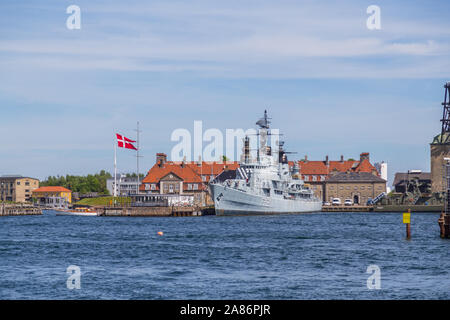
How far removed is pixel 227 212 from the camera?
364ft

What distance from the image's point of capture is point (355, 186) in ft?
526

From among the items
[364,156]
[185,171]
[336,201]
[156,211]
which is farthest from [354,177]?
[156,211]

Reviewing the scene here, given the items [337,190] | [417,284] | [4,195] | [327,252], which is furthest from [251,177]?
[4,195]

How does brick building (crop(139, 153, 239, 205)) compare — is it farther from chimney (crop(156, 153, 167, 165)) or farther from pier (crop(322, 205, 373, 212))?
pier (crop(322, 205, 373, 212))

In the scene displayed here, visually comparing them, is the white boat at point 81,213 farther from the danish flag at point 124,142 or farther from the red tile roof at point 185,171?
the red tile roof at point 185,171

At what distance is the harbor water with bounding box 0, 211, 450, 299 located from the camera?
98.2 ft

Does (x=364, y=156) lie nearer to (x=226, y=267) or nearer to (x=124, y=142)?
(x=124, y=142)

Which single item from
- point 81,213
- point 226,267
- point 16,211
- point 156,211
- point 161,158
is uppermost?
point 161,158

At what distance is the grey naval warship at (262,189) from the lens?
110375mm

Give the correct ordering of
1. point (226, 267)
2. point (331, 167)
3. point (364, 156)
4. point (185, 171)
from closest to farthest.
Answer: point (226, 267) → point (185, 171) → point (331, 167) → point (364, 156)

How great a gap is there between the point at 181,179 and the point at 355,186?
42.9 m
